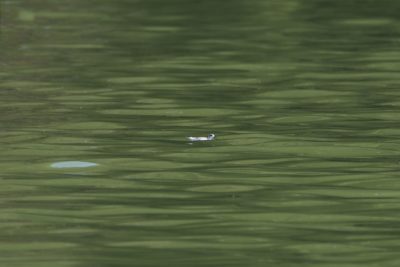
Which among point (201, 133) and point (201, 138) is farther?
point (201, 133)

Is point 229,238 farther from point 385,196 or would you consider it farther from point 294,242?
point 385,196

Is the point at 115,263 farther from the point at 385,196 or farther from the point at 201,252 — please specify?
the point at 385,196

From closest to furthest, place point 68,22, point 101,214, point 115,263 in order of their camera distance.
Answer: point 115,263
point 101,214
point 68,22

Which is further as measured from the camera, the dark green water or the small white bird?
the small white bird

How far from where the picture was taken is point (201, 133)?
331 inches

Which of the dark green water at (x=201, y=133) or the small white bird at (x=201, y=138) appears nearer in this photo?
the dark green water at (x=201, y=133)

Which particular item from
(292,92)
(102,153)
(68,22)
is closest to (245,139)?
(102,153)

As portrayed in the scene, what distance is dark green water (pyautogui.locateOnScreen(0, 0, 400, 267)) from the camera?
609cm

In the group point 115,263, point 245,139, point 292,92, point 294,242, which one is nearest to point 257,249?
point 294,242

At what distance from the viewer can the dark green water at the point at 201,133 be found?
20.0ft

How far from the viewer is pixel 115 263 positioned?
18.8ft

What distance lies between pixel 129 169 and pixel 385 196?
55.7 inches

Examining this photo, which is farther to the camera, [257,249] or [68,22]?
[68,22]

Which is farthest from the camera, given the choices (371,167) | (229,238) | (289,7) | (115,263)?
(289,7)
